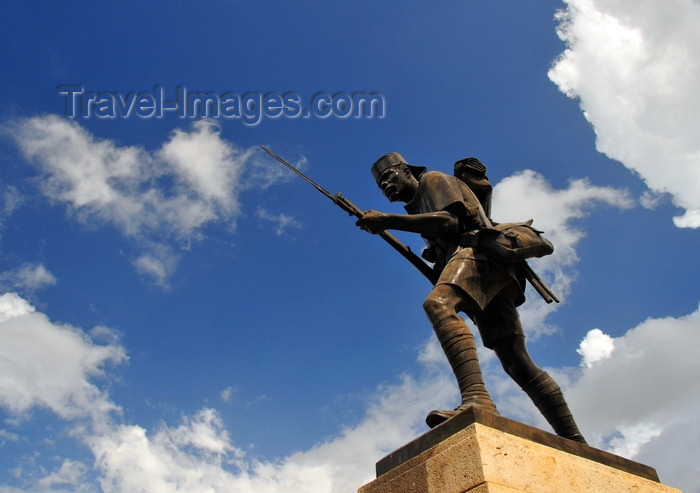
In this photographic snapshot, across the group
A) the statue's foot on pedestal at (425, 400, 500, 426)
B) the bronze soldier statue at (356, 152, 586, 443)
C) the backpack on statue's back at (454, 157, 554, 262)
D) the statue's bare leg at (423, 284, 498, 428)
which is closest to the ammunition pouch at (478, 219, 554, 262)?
the backpack on statue's back at (454, 157, 554, 262)

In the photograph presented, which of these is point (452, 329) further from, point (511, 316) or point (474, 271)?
point (511, 316)

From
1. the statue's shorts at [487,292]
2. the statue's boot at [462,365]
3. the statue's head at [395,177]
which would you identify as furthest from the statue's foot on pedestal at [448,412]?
the statue's head at [395,177]

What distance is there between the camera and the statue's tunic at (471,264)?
5703mm

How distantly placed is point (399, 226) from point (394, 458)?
2291mm

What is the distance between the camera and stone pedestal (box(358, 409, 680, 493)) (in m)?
4.02

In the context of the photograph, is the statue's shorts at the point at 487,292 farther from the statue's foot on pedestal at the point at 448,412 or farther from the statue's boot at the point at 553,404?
the statue's foot on pedestal at the point at 448,412

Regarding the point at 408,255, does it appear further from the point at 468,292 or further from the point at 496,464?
the point at 496,464

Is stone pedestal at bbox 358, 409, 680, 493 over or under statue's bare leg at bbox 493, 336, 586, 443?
under

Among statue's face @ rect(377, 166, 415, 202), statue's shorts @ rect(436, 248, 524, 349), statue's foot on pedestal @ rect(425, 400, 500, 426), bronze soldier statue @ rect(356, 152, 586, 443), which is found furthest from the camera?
statue's face @ rect(377, 166, 415, 202)

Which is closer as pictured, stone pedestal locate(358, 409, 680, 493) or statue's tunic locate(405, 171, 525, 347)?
stone pedestal locate(358, 409, 680, 493)

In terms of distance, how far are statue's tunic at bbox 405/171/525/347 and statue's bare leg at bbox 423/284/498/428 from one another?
201 mm

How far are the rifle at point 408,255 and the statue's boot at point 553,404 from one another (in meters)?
0.85

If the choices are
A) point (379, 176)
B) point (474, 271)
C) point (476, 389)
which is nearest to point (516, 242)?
point (474, 271)

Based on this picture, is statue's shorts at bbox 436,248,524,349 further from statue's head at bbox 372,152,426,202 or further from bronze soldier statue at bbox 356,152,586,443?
statue's head at bbox 372,152,426,202
